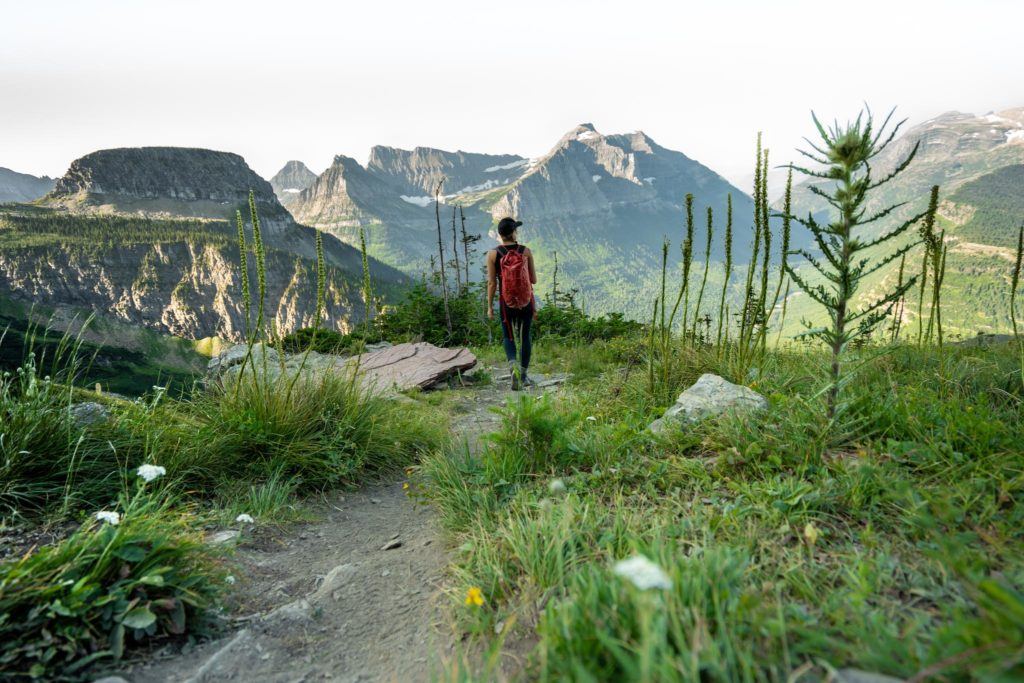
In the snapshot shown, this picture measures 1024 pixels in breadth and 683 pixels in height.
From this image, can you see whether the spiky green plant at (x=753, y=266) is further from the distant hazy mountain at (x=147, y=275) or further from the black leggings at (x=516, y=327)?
the distant hazy mountain at (x=147, y=275)

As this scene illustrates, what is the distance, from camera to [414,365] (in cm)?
1044

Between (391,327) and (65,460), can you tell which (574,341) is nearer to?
(391,327)

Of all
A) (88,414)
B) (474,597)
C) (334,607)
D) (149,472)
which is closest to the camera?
(474,597)

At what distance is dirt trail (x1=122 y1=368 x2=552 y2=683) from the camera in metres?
2.31

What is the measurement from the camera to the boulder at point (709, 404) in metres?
4.34

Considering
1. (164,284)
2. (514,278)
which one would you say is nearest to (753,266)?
(514,278)

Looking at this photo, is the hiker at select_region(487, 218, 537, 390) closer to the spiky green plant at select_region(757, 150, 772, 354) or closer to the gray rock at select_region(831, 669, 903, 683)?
the spiky green plant at select_region(757, 150, 772, 354)

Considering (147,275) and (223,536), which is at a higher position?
(223,536)

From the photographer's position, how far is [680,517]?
9.72 feet

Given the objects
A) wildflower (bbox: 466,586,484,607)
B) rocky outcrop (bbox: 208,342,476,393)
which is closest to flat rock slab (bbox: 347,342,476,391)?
rocky outcrop (bbox: 208,342,476,393)

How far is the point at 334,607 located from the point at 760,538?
2.29 m

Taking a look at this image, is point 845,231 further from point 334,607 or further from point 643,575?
point 334,607

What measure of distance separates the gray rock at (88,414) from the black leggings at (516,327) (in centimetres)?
567

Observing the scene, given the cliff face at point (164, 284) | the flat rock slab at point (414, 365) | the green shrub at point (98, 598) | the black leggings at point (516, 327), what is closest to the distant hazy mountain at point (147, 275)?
the cliff face at point (164, 284)
